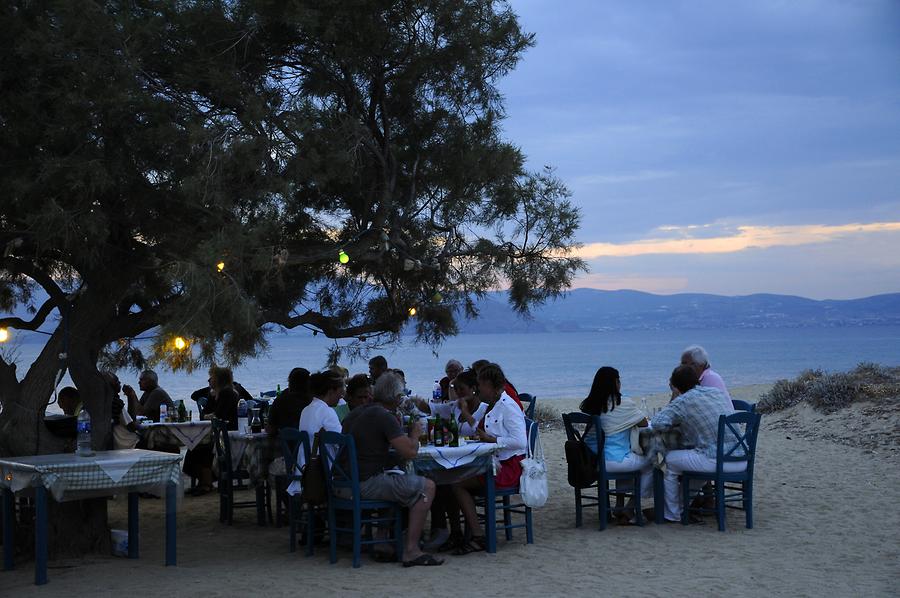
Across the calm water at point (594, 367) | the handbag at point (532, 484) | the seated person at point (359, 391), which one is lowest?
the calm water at point (594, 367)

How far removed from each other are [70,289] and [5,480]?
238 cm

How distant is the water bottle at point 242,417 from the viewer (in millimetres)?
8969

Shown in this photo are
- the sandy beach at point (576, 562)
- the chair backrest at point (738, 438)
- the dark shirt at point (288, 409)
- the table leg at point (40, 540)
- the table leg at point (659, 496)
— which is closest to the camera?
the sandy beach at point (576, 562)

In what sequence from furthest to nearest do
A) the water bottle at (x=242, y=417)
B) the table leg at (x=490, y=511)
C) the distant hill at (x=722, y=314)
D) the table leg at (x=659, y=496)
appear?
1. the distant hill at (x=722, y=314)
2. the water bottle at (x=242, y=417)
3. the table leg at (x=659, y=496)
4. the table leg at (x=490, y=511)

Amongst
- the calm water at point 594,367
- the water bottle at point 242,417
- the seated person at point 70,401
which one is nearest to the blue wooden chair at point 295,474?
the water bottle at point 242,417

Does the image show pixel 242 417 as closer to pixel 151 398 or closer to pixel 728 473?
pixel 151 398

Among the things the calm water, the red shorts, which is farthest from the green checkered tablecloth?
the calm water

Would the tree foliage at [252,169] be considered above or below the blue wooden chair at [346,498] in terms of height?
above

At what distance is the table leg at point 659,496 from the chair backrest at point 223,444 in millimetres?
3601

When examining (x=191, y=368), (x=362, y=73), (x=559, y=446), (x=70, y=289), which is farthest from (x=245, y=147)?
(x=559, y=446)

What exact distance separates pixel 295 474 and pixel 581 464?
2.21m

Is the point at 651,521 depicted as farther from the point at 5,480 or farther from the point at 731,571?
the point at 5,480

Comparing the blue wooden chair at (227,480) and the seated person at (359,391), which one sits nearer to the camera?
the seated person at (359,391)

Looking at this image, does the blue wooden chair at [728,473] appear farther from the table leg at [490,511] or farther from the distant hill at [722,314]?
the distant hill at [722,314]
